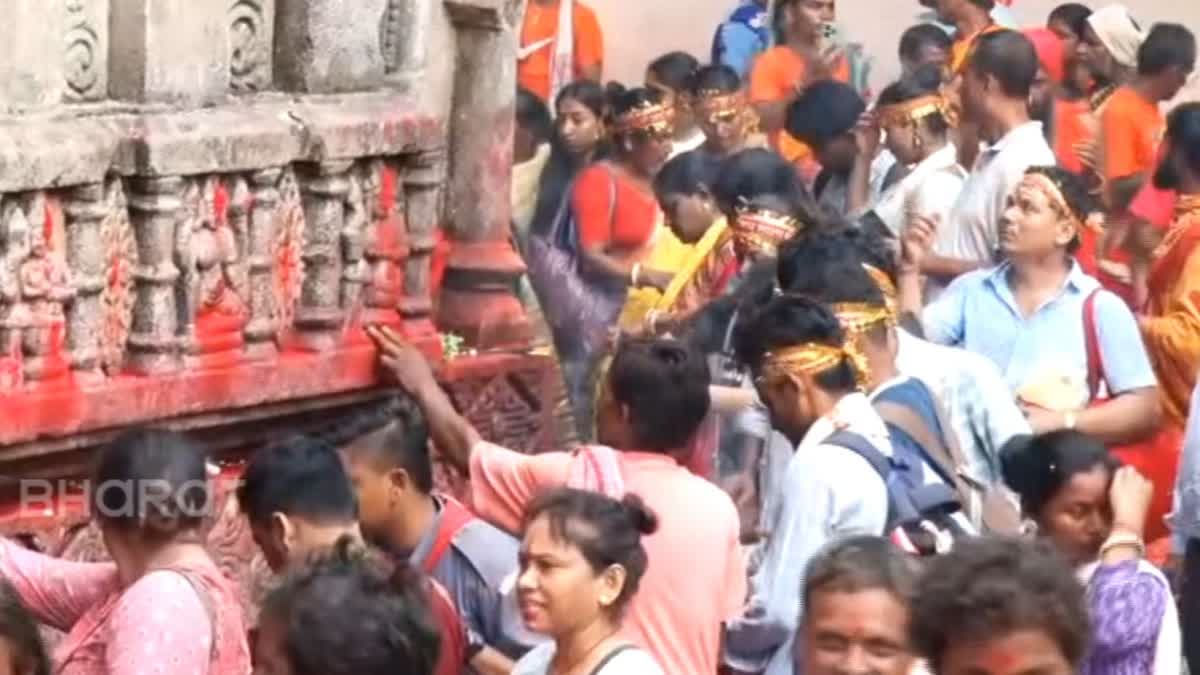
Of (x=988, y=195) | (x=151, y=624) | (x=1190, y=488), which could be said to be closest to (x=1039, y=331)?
(x=1190, y=488)

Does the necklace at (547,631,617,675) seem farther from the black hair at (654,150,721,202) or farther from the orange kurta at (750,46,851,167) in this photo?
the orange kurta at (750,46,851,167)

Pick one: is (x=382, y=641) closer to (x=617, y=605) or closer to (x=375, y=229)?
(x=617, y=605)

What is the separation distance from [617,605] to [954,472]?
138cm

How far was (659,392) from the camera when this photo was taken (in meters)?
5.94

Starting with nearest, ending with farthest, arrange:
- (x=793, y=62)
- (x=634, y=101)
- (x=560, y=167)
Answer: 1. (x=634, y=101)
2. (x=560, y=167)
3. (x=793, y=62)

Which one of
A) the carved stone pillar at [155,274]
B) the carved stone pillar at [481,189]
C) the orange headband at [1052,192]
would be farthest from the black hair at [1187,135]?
the carved stone pillar at [155,274]

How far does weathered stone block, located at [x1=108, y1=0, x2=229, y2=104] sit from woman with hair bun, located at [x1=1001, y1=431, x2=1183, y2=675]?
201 centimetres

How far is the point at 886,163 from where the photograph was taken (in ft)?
34.5

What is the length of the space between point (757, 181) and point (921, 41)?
393 cm

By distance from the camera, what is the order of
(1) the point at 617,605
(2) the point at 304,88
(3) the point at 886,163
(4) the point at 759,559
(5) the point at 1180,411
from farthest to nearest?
(3) the point at 886,163 → (5) the point at 1180,411 → (2) the point at 304,88 → (4) the point at 759,559 → (1) the point at 617,605

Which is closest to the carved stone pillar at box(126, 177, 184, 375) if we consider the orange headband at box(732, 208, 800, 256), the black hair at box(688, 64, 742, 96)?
the orange headband at box(732, 208, 800, 256)

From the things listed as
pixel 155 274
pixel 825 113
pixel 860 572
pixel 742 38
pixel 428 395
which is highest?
pixel 860 572

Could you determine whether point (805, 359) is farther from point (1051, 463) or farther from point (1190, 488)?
point (1190, 488)

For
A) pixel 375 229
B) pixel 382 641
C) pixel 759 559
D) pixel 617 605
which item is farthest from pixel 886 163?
pixel 382 641
